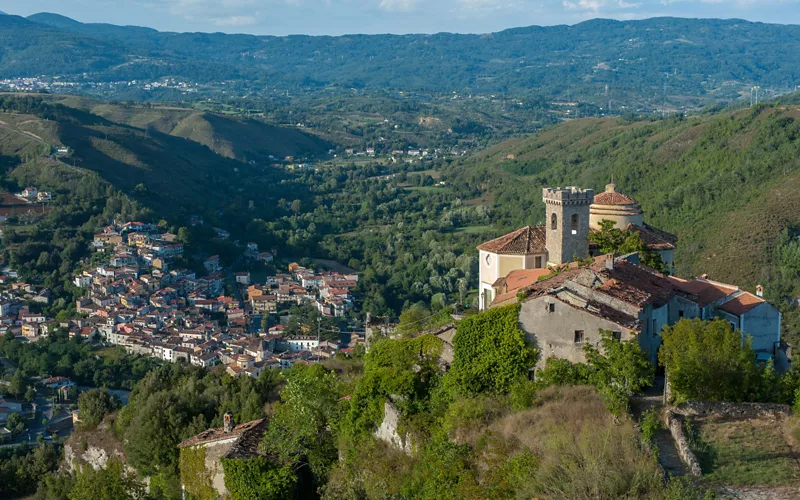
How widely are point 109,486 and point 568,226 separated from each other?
13145mm

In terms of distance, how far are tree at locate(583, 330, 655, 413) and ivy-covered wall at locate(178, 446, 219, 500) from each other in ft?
26.7

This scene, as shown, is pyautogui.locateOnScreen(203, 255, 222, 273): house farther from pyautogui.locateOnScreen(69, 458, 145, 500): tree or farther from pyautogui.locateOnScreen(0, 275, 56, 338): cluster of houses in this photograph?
pyautogui.locateOnScreen(69, 458, 145, 500): tree

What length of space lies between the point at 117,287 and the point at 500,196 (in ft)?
146

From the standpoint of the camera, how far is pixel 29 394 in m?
46.1

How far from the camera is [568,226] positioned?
25.1 m

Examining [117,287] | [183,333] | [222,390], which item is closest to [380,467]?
[222,390]

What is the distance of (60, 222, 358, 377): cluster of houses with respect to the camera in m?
53.2

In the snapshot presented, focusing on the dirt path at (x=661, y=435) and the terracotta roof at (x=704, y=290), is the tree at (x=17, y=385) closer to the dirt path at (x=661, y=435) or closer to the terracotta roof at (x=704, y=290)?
the terracotta roof at (x=704, y=290)

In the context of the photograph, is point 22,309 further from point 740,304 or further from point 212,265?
point 740,304

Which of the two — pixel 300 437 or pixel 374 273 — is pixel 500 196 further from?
pixel 300 437

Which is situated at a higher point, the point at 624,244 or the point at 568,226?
the point at 568,226

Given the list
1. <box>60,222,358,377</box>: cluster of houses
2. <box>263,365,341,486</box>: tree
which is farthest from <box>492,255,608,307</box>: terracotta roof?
<box>60,222,358,377</box>: cluster of houses

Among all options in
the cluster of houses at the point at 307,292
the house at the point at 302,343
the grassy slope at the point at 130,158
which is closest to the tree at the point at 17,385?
the house at the point at 302,343

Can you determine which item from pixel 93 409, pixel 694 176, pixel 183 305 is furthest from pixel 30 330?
pixel 694 176
